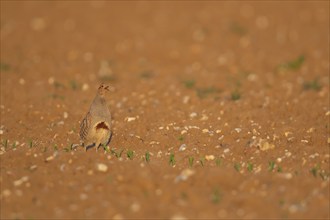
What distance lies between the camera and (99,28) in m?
14.5

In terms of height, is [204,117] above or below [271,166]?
above

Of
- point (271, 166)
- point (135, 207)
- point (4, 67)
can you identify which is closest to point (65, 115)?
point (4, 67)

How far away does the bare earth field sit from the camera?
603 centimetres

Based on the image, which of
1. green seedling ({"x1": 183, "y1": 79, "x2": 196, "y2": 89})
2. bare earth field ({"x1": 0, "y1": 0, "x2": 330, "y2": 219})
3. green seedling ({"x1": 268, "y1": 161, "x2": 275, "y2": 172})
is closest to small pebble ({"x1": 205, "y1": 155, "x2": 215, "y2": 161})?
bare earth field ({"x1": 0, "y1": 0, "x2": 330, "y2": 219})

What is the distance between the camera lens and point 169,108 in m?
9.77

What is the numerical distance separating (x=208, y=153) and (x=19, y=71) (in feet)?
18.1

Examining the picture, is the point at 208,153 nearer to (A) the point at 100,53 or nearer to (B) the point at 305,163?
(B) the point at 305,163

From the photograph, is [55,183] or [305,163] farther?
[305,163]

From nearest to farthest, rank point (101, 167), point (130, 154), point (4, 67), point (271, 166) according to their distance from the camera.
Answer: point (101, 167), point (271, 166), point (130, 154), point (4, 67)

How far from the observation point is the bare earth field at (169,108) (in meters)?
6.03

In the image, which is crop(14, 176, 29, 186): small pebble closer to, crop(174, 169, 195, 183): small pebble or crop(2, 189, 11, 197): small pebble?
crop(2, 189, 11, 197): small pebble

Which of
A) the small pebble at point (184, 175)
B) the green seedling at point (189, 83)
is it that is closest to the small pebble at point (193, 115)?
the green seedling at point (189, 83)

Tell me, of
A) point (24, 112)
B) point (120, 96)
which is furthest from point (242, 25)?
point (24, 112)

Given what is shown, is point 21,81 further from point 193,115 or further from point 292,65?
point 292,65
